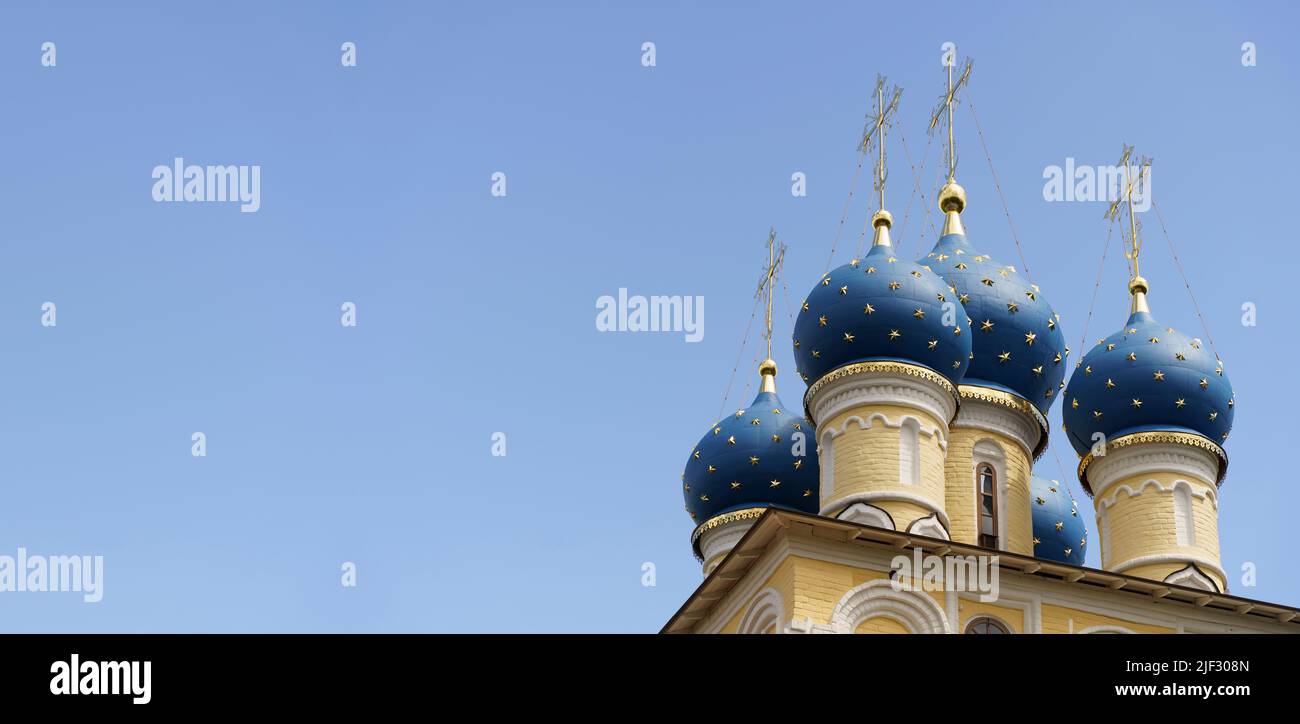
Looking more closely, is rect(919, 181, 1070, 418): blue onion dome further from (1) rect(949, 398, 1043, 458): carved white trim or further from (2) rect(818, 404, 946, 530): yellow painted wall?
(2) rect(818, 404, 946, 530): yellow painted wall

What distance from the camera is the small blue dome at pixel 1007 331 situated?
87.9ft

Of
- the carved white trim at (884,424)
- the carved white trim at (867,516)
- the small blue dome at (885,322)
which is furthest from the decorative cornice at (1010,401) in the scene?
the carved white trim at (867,516)

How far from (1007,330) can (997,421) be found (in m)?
1.26

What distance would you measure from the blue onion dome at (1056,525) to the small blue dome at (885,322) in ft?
13.3

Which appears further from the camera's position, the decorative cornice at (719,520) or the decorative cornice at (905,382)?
the decorative cornice at (719,520)

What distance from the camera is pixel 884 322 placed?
24.8 m

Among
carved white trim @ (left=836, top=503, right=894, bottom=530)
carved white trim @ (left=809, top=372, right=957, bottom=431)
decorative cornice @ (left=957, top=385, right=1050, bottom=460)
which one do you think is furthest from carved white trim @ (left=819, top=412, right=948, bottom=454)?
decorative cornice @ (left=957, top=385, right=1050, bottom=460)

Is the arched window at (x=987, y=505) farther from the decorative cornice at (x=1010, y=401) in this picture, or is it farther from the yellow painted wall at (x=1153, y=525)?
the yellow painted wall at (x=1153, y=525)

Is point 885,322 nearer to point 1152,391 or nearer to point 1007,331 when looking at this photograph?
point 1007,331

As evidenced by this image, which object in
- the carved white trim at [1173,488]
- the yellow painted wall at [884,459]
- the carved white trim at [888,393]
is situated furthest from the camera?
the carved white trim at [1173,488]

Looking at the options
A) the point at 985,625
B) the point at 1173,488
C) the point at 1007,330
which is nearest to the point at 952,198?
the point at 1007,330
